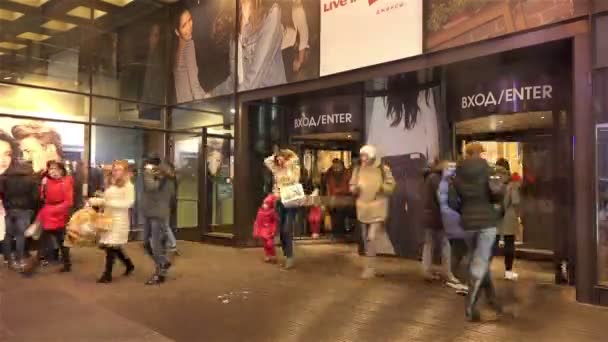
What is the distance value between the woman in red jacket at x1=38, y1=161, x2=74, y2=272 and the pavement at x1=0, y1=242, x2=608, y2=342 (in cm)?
46

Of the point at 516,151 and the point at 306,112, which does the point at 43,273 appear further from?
the point at 516,151

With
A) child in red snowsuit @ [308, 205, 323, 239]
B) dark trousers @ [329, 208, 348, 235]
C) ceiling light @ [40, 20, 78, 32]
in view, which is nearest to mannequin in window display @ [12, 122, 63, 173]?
ceiling light @ [40, 20, 78, 32]

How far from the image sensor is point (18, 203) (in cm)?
802

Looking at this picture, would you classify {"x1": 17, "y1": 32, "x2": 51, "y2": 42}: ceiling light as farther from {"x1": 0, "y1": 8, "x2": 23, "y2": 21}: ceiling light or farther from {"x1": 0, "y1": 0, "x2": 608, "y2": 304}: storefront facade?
{"x1": 0, "y1": 8, "x2": 23, "y2": 21}: ceiling light

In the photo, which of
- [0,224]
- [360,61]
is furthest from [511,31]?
[0,224]

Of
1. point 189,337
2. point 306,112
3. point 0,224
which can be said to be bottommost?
point 189,337

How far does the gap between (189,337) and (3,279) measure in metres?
4.07

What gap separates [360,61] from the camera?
28.0 ft

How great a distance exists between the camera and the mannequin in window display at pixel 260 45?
1006cm

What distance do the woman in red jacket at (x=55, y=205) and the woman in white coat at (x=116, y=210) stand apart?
3.91ft

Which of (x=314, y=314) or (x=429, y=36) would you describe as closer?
(x=314, y=314)

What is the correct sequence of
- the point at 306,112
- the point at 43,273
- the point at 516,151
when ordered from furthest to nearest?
the point at 306,112 < the point at 516,151 < the point at 43,273

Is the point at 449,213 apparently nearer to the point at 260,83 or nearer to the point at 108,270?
the point at 108,270

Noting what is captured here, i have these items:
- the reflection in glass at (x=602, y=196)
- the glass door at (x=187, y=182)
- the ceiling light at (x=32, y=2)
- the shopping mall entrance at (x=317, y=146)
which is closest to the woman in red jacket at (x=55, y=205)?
the shopping mall entrance at (x=317, y=146)
